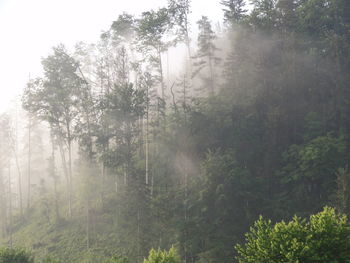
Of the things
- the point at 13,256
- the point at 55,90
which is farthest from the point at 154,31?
the point at 13,256

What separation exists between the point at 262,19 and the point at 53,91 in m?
29.1

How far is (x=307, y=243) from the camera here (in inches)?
472

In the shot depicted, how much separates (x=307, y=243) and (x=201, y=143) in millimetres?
18236

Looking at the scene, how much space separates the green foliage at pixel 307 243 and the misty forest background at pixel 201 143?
379 inches

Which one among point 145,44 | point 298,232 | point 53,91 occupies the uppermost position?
point 145,44

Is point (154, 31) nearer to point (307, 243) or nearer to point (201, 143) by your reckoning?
point (201, 143)

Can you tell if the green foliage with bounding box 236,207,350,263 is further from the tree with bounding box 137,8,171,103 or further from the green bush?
the tree with bounding box 137,8,171,103

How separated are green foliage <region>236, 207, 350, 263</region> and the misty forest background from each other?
9618 millimetres

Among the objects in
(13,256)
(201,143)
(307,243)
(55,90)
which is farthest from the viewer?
(55,90)

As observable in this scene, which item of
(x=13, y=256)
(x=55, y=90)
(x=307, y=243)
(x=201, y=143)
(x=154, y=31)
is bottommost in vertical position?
(x=13, y=256)

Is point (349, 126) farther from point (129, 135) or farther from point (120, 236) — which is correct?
point (120, 236)

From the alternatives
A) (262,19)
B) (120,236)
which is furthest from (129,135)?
(262,19)

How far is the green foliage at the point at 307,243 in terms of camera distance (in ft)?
38.6

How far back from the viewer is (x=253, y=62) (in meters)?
38.2
